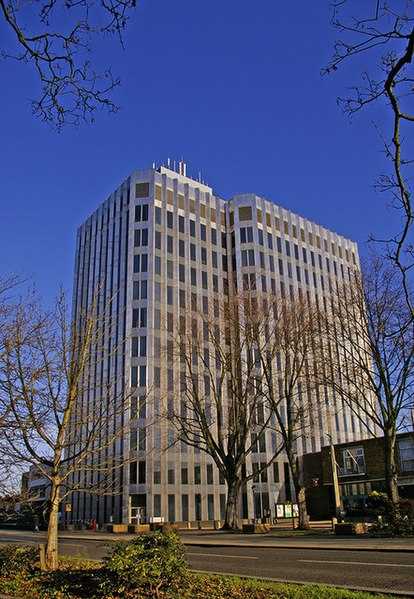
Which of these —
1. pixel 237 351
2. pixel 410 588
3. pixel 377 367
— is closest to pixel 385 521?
pixel 377 367

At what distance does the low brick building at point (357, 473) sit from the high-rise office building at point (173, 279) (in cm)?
374

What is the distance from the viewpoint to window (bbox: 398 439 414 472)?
4022cm

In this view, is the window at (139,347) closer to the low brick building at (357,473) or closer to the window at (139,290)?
the window at (139,290)

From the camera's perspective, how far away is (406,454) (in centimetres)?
4059

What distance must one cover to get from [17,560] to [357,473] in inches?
1456

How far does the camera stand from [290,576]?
1170 cm

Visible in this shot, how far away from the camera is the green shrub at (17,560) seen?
11929 mm

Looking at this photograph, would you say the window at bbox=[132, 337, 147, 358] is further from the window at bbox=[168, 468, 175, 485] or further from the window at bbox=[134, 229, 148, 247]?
the window at bbox=[168, 468, 175, 485]

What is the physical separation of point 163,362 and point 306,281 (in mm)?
25726

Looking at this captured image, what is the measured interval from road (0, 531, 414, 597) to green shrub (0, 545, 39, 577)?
4.70 ft

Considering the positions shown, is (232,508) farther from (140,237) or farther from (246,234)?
(246,234)

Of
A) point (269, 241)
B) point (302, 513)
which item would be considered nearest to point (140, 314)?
point (269, 241)

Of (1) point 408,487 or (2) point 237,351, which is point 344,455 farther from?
(2) point 237,351

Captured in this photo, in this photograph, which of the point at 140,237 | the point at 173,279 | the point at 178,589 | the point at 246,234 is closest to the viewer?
the point at 178,589
